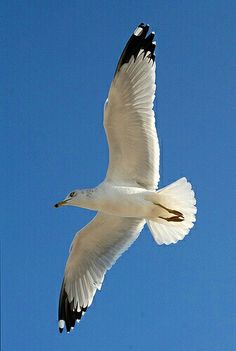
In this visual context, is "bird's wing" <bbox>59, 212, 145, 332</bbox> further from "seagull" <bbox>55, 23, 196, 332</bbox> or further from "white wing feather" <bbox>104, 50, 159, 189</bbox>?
"white wing feather" <bbox>104, 50, 159, 189</bbox>

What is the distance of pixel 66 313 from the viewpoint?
833 centimetres

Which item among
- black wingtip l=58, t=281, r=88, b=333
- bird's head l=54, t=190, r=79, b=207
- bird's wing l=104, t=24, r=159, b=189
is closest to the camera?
bird's wing l=104, t=24, r=159, b=189

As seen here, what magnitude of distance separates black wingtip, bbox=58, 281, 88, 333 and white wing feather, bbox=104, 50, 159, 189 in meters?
1.61

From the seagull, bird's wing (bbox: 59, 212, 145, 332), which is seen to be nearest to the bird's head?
the seagull

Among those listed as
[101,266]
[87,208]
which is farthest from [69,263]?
[87,208]

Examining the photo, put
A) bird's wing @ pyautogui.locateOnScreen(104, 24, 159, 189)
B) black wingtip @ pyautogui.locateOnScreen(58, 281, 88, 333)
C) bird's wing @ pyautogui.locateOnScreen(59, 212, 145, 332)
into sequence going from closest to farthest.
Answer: bird's wing @ pyautogui.locateOnScreen(104, 24, 159, 189), bird's wing @ pyautogui.locateOnScreen(59, 212, 145, 332), black wingtip @ pyautogui.locateOnScreen(58, 281, 88, 333)

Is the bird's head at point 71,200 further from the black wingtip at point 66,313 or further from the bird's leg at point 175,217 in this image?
the black wingtip at point 66,313

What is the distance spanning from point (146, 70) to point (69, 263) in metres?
2.34

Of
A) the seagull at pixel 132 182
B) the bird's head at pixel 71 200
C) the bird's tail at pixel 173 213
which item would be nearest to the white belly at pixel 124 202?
the seagull at pixel 132 182

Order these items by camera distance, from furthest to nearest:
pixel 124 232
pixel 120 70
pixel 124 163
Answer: pixel 124 232, pixel 124 163, pixel 120 70

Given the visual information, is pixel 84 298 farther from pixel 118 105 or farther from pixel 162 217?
pixel 118 105

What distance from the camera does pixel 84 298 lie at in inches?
323

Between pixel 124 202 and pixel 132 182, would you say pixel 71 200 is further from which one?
pixel 132 182

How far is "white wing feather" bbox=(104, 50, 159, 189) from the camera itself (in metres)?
7.10
